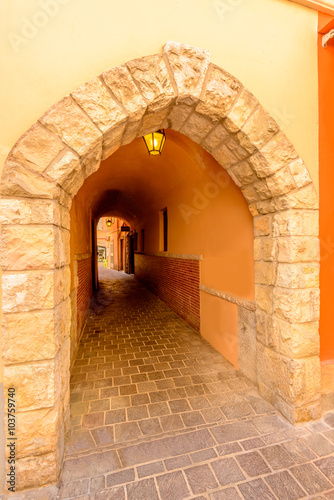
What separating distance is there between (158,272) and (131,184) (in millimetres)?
3119

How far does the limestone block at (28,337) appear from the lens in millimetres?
1778

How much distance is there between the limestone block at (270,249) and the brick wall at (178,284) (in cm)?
229

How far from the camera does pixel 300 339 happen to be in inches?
98.7

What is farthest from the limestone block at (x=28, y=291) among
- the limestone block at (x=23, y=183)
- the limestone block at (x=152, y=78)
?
the limestone block at (x=152, y=78)

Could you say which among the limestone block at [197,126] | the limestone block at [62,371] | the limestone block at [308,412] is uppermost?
the limestone block at [197,126]

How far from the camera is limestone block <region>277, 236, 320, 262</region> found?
249cm

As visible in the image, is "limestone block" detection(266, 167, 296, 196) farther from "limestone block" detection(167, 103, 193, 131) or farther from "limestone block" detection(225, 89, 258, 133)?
"limestone block" detection(167, 103, 193, 131)

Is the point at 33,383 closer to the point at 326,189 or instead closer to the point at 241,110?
the point at 241,110

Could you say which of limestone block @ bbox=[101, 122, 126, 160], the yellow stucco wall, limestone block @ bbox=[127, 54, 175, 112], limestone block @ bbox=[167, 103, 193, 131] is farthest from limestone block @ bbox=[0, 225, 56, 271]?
limestone block @ bbox=[167, 103, 193, 131]

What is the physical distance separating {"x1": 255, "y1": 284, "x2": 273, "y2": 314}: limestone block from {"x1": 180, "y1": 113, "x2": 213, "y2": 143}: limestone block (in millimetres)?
1935

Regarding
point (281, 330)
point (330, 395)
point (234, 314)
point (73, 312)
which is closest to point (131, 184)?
point (73, 312)

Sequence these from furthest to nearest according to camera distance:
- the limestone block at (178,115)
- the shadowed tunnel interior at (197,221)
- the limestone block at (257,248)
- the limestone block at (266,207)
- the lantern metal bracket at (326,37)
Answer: the shadowed tunnel interior at (197,221) → the limestone block at (257,248) → the limestone block at (266,207) → the lantern metal bracket at (326,37) → the limestone block at (178,115)

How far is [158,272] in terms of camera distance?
8.32 m

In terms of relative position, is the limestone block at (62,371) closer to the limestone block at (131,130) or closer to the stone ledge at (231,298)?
the limestone block at (131,130)
